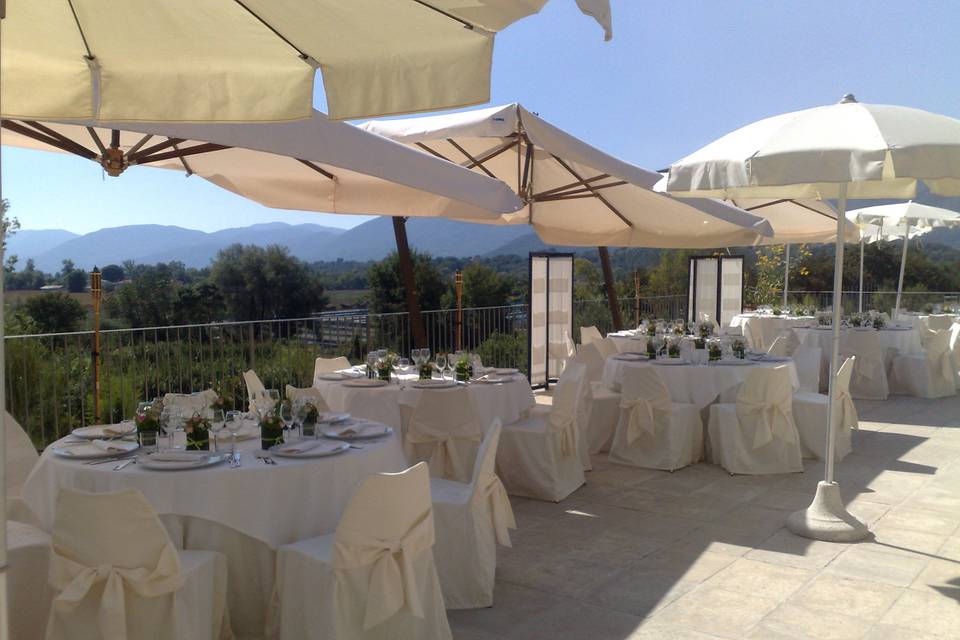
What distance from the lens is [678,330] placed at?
1002 centimetres

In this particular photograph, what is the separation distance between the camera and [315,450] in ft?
12.3

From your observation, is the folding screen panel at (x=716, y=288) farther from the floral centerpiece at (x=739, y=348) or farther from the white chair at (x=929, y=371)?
the floral centerpiece at (x=739, y=348)

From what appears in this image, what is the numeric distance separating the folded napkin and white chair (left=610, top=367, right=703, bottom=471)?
14.3 ft

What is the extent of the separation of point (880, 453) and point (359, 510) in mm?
6189

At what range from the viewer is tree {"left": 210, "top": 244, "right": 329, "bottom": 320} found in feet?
87.5

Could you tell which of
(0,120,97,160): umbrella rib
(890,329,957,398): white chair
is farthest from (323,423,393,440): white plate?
(890,329,957,398): white chair

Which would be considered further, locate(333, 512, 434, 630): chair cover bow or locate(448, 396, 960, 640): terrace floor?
locate(448, 396, 960, 640): terrace floor

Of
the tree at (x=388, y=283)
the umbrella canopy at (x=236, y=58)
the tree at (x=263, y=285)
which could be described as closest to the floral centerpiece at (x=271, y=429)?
A: the umbrella canopy at (x=236, y=58)

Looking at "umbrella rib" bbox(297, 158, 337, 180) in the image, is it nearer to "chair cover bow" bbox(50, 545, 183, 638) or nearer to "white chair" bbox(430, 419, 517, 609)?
"white chair" bbox(430, 419, 517, 609)

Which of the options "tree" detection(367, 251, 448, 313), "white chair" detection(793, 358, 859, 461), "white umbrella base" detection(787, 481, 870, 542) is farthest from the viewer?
"tree" detection(367, 251, 448, 313)

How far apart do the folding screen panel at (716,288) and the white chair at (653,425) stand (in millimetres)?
7826

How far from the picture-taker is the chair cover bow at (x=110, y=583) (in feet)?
9.61

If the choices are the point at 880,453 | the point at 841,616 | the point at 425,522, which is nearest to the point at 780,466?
the point at 880,453

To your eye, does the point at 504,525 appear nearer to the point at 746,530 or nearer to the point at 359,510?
the point at 359,510
